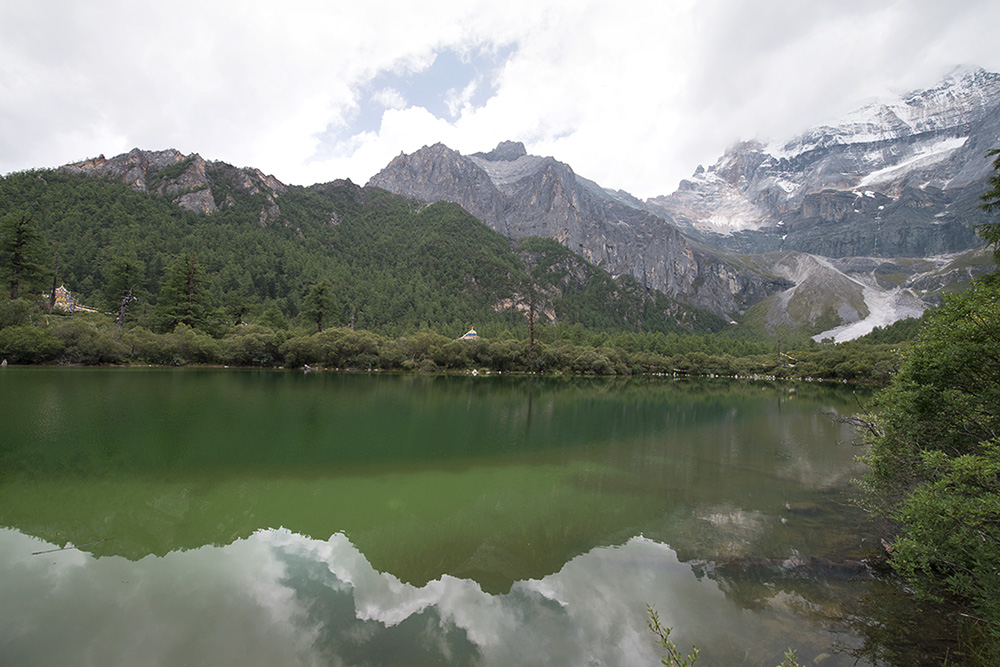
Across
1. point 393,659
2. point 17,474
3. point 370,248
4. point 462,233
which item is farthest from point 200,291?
point 462,233

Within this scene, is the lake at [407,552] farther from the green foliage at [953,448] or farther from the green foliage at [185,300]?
the green foliage at [185,300]

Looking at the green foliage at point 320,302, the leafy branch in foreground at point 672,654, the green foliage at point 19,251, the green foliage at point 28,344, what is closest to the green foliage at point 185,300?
the green foliage at point 320,302

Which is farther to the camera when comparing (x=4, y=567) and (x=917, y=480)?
(x=917, y=480)

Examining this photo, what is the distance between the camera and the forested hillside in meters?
79.6

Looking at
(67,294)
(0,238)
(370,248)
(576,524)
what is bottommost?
(576,524)

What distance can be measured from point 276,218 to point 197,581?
539 feet

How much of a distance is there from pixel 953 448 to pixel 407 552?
10492 mm

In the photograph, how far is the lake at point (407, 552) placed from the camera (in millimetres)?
6512

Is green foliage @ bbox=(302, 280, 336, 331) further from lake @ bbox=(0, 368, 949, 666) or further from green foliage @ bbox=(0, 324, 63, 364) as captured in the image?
lake @ bbox=(0, 368, 949, 666)

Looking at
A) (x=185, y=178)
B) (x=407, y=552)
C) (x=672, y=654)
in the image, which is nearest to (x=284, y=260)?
(x=185, y=178)

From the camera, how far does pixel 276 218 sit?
149 meters

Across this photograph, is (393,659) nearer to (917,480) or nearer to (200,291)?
(917,480)

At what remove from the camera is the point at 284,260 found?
12231cm

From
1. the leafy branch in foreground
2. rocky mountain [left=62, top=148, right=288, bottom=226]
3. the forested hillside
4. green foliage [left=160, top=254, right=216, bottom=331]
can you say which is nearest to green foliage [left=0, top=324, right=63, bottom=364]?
the forested hillside
